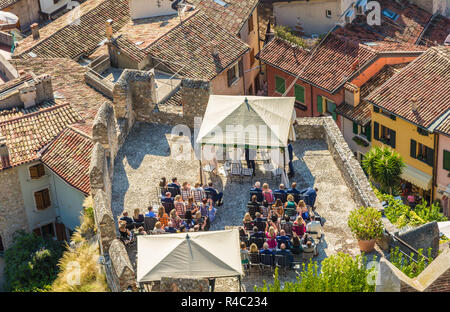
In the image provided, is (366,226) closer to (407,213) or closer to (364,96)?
(407,213)

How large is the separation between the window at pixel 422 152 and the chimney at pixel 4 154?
23.0 m

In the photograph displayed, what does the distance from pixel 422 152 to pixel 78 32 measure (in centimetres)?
2230

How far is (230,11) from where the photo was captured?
61.8 metres

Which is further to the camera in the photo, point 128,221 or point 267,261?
point 128,221

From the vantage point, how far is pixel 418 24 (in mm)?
69312

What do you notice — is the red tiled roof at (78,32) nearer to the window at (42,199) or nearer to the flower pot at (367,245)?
the window at (42,199)

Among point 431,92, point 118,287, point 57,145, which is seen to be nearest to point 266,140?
point 118,287

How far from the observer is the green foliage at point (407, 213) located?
41862 millimetres

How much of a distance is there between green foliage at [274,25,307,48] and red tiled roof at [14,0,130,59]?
10.2 meters

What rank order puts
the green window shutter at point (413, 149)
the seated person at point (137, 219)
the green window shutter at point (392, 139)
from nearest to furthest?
1. the seated person at point (137, 219)
2. the green window shutter at point (413, 149)
3. the green window shutter at point (392, 139)

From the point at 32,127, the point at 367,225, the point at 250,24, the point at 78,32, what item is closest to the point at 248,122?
the point at 367,225

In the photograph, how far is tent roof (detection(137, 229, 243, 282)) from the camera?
29.2 m

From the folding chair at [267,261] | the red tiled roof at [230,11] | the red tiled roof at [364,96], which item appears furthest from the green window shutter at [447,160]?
the folding chair at [267,261]
